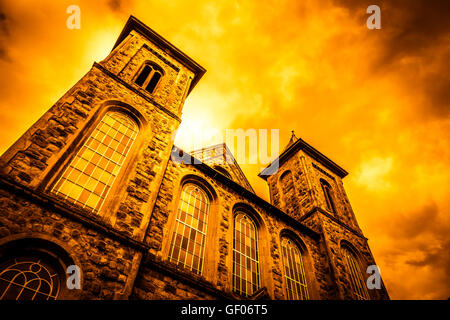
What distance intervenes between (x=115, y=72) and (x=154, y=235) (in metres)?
7.82

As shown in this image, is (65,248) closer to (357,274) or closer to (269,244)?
(269,244)

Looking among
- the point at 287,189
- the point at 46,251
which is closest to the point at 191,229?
the point at 46,251

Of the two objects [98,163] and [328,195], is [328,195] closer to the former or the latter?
[328,195]

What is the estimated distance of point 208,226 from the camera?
35.6ft

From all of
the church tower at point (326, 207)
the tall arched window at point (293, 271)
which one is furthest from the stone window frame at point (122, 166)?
the church tower at point (326, 207)

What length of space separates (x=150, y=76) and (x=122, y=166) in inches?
283

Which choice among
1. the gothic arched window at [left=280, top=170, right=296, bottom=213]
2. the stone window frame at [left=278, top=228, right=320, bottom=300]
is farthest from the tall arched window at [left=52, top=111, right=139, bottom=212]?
the gothic arched window at [left=280, top=170, right=296, bottom=213]

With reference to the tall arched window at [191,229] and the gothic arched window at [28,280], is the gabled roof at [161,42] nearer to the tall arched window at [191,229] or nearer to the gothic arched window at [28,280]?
the tall arched window at [191,229]

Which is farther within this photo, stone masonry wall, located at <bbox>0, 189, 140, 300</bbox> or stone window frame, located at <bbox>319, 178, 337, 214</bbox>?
stone window frame, located at <bbox>319, 178, 337, 214</bbox>

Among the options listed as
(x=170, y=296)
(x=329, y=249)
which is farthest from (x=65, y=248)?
(x=329, y=249)

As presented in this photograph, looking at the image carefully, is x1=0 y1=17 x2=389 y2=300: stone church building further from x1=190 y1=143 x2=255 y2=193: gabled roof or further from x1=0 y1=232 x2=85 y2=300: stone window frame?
x1=190 y1=143 x2=255 y2=193: gabled roof

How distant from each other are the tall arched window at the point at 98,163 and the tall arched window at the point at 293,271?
8036 mm

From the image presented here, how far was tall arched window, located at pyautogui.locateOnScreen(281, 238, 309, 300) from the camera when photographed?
1119cm

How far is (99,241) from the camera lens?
6656 millimetres
